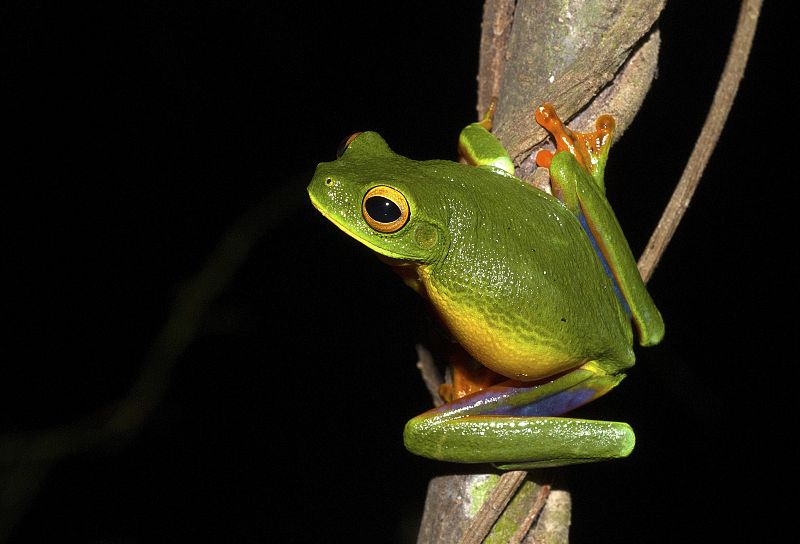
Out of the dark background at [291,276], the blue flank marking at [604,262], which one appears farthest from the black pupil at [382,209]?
the dark background at [291,276]

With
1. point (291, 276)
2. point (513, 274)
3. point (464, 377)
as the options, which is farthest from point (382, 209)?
point (291, 276)

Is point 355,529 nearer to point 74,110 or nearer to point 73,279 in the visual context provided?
point 73,279

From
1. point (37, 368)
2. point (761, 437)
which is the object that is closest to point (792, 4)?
point (761, 437)

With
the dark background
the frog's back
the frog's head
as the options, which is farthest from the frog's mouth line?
the dark background

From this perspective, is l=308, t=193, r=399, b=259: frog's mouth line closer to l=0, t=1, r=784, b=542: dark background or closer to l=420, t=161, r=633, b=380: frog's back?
l=420, t=161, r=633, b=380: frog's back

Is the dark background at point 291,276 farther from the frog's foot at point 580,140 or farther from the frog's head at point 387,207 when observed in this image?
the frog's head at point 387,207

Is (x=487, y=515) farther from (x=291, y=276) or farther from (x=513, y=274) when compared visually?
(x=291, y=276)
